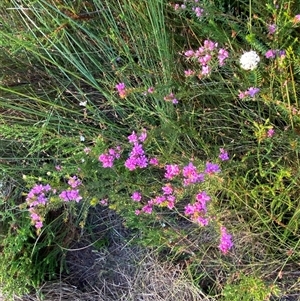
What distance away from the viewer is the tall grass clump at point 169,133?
1091 millimetres

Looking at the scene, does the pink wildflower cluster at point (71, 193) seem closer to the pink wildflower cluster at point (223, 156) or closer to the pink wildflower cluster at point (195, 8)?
the pink wildflower cluster at point (223, 156)

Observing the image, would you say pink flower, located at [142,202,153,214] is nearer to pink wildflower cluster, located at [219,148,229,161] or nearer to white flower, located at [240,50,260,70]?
pink wildflower cluster, located at [219,148,229,161]

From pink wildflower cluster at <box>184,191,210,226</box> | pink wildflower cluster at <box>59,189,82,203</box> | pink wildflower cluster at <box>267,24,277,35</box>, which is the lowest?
pink wildflower cluster at <box>184,191,210,226</box>

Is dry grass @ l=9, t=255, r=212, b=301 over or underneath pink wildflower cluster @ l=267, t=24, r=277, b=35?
underneath

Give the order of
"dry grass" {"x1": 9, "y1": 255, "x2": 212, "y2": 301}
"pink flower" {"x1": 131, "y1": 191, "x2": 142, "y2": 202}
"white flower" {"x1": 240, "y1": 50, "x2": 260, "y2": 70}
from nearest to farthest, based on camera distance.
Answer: "white flower" {"x1": 240, "y1": 50, "x2": 260, "y2": 70}, "pink flower" {"x1": 131, "y1": 191, "x2": 142, "y2": 202}, "dry grass" {"x1": 9, "y1": 255, "x2": 212, "y2": 301}

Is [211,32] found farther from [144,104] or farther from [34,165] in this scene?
[34,165]

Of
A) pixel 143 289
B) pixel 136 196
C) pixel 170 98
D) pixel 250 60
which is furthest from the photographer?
pixel 143 289

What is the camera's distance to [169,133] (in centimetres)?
116

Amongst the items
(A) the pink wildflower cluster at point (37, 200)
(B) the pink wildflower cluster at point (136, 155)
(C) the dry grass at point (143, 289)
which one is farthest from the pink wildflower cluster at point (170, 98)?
(C) the dry grass at point (143, 289)

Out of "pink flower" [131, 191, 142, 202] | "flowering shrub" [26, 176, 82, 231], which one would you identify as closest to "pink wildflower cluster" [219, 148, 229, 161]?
"pink flower" [131, 191, 142, 202]

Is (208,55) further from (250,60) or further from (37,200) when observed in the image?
(37,200)

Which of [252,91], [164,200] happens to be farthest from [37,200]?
[252,91]

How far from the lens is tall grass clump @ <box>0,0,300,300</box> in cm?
109

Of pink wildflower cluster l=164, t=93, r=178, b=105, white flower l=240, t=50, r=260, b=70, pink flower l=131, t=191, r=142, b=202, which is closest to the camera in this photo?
white flower l=240, t=50, r=260, b=70
